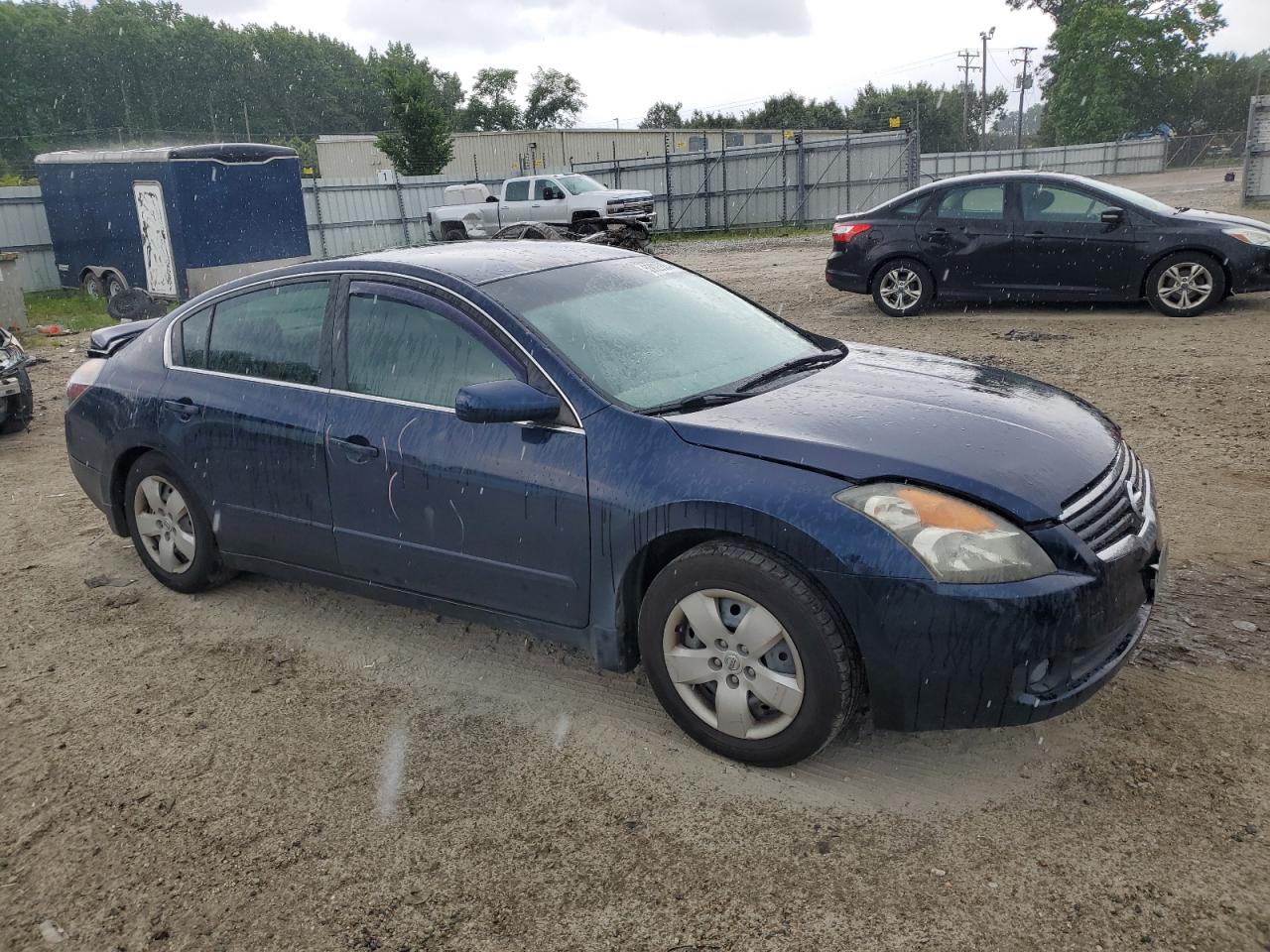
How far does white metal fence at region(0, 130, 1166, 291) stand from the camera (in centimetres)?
2722

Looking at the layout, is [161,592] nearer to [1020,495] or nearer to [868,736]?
[868,736]

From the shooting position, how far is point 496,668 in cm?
391

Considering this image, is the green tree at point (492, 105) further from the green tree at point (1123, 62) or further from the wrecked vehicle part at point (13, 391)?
the wrecked vehicle part at point (13, 391)

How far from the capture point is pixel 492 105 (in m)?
83.4

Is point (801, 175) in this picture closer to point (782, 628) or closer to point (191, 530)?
point (191, 530)

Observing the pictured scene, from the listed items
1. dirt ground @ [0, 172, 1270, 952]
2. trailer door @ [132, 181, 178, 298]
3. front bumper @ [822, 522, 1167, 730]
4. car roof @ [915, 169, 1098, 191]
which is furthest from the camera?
trailer door @ [132, 181, 178, 298]

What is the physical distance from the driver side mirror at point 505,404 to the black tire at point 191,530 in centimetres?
184

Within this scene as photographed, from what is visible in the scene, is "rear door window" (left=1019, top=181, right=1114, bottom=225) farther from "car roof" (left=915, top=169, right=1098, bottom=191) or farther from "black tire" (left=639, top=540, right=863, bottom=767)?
"black tire" (left=639, top=540, right=863, bottom=767)

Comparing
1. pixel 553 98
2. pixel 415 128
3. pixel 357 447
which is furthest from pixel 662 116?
pixel 357 447

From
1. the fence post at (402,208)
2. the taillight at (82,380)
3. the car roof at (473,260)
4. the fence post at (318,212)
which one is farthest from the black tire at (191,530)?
the fence post at (402,208)

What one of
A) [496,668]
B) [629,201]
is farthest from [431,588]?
[629,201]

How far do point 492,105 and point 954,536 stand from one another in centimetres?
8752

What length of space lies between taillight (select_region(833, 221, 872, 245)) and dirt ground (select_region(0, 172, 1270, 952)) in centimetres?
759

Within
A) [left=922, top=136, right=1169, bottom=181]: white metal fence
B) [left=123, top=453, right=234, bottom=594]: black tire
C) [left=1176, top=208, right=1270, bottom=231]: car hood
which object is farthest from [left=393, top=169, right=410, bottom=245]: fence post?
[left=922, top=136, right=1169, bottom=181]: white metal fence
